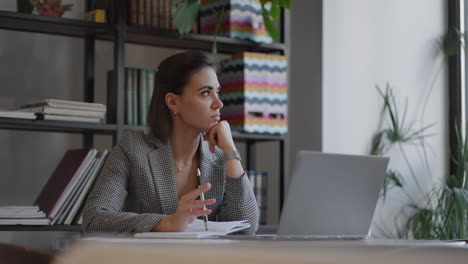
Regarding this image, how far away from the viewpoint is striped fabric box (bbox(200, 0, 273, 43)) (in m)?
3.25

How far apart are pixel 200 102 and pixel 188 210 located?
687mm

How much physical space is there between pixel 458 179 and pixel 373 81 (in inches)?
28.1

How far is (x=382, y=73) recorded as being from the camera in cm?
389

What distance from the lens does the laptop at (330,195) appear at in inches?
67.2

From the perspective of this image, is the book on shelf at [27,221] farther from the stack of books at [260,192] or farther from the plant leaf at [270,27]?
the plant leaf at [270,27]

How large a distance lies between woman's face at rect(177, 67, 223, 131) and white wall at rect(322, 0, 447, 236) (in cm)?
145

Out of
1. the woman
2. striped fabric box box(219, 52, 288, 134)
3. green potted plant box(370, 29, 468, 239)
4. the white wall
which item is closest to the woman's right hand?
the woman

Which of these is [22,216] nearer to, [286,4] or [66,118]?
[66,118]

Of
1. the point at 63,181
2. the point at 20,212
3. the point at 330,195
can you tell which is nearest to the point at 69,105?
the point at 63,181

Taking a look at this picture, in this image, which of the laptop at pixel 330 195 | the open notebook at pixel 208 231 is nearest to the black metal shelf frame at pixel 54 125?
the open notebook at pixel 208 231

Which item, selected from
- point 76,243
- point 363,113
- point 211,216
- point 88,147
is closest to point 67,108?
point 88,147

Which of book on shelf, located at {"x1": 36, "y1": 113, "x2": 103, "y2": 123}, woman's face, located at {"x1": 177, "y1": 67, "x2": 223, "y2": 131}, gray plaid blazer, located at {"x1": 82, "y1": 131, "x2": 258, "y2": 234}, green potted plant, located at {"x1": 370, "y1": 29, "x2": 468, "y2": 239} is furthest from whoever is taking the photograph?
green potted plant, located at {"x1": 370, "y1": 29, "x2": 468, "y2": 239}

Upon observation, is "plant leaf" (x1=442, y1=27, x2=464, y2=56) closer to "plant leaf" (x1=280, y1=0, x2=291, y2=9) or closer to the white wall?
the white wall

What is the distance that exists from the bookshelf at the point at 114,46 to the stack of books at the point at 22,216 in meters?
0.02
